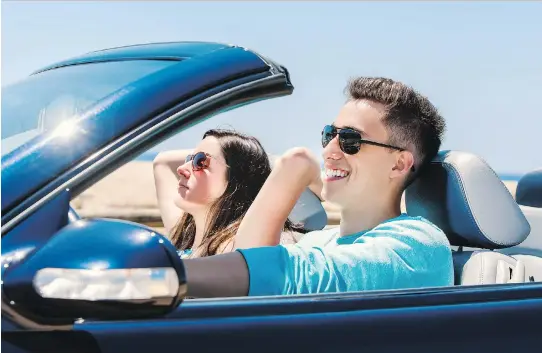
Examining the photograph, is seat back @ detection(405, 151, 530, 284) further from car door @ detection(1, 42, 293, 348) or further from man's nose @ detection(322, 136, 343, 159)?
car door @ detection(1, 42, 293, 348)

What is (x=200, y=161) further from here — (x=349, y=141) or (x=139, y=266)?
(x=139, y=266)

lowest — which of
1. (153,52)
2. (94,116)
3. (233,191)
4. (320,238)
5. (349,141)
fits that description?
(320,238)

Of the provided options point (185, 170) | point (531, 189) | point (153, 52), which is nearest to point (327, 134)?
point (185, 170)

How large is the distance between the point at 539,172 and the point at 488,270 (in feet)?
3.89

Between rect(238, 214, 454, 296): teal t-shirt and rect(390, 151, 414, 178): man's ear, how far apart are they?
0.88 ft

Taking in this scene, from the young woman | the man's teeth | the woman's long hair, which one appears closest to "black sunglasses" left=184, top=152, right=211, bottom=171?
the young woman

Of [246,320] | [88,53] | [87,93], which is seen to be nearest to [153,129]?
[87,93]

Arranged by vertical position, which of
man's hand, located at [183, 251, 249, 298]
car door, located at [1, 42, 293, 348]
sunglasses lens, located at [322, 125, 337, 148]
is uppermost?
car door, located at [1, 42, 293, 348]

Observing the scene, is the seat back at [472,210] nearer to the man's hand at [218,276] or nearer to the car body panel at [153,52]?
the man's hand at [218,276]

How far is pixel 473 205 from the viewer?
250 cm

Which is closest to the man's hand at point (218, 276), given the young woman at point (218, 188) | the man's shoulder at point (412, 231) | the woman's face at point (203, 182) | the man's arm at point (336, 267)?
the man's arm at point (336, 267)

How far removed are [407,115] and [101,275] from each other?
1520 millimetres

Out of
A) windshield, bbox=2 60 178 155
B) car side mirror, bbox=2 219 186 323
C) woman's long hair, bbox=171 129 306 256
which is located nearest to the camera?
car side mirror, bbox=2 219 186 323

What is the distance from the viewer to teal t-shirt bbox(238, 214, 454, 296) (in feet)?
6.43
